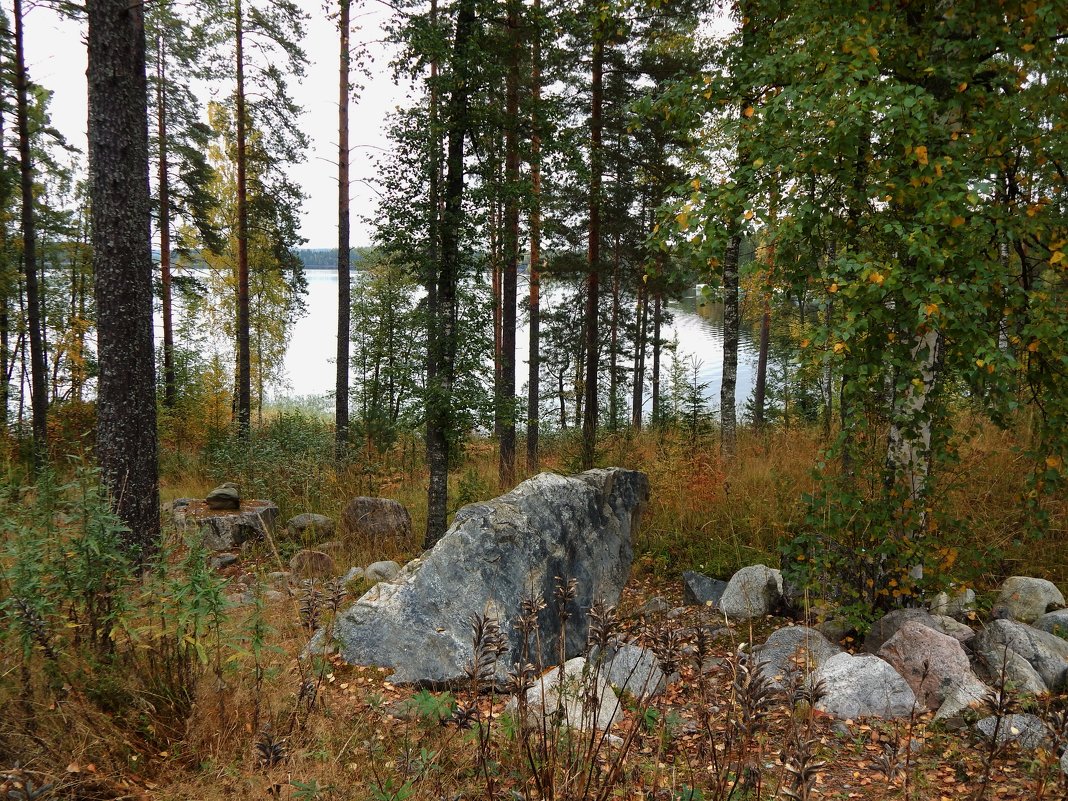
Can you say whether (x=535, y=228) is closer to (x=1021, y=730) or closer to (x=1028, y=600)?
(x=1028, y=600)

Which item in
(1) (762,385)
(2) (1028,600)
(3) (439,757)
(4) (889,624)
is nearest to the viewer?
(3) (439,757)

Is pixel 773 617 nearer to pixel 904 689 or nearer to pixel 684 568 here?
pixel 684 568

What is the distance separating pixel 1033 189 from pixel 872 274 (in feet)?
7.59

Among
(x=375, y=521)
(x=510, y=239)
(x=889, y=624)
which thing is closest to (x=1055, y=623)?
(x=889, y=624)

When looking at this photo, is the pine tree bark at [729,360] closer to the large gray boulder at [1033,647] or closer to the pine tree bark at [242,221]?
the large gray boulder at [1033,647]

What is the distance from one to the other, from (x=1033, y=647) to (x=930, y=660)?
1060 mm

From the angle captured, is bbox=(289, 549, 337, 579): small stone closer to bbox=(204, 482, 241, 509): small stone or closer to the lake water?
bbox=(204, 482, 241, 509): small stone

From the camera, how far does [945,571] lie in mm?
4699

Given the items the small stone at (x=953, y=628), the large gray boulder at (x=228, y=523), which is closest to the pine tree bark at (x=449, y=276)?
the large gray boulder at (x=228, y=523)

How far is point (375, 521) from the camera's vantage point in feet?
27.8

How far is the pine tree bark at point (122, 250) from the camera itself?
5.41 m

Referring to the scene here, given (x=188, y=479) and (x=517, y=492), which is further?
(x=188, y=479)

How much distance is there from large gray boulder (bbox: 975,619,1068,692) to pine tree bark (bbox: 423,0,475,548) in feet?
18.0

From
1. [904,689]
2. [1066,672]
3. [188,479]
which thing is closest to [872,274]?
[904,689]
